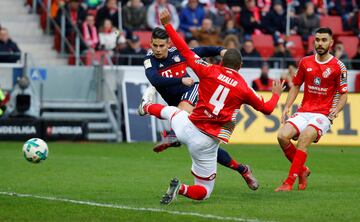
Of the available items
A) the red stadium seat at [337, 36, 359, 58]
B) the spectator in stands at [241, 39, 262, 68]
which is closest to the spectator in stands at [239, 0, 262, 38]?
the spectator in stands at [241, 39, 262, 68]

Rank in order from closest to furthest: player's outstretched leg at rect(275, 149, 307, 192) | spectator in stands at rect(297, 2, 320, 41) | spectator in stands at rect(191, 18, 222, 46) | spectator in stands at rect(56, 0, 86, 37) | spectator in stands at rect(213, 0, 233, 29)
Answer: player's outstretched leg at rect(275, 149, 307, 192), spectator in stands at rect(191, 18, 222, 46), spectator in stands at rect(56, 0, 86, 37), spectator in stands at rect(213, 0, 233, 29), spectator in stands at rect(297, 2, 320, 41)

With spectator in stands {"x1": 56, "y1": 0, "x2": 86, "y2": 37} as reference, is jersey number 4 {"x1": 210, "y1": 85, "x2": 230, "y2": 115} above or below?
above

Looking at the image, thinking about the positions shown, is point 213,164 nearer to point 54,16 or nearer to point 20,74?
point 20,74

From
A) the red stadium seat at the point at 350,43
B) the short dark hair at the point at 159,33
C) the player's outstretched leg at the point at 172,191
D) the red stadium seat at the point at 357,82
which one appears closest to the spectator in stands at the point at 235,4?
the red stadium seat at the point at 350,43

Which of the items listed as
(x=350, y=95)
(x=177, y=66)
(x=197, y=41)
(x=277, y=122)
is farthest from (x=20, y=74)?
(x=177, y=66)

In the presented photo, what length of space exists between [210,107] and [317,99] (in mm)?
2797

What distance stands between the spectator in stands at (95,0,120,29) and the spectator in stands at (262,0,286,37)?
469 centimetres

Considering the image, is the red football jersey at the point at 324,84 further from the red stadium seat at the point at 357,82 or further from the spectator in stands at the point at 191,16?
the spectator in stands at the point at 191,16

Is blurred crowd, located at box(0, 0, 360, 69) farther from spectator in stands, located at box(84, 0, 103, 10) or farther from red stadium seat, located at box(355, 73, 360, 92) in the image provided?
red stadium seat, located at box(355, 73, 360, 92)

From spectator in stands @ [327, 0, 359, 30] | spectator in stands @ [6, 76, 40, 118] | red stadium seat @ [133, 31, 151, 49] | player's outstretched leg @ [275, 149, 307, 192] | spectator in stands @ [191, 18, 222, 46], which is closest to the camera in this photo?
player's outstretched leg @ [275, 149, 307, 192]

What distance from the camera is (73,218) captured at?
10.4 meters

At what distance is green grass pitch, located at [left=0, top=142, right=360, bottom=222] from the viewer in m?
10.7

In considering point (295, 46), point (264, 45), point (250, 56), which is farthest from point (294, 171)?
point (295, 46)

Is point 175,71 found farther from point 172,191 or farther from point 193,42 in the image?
point 193,42
